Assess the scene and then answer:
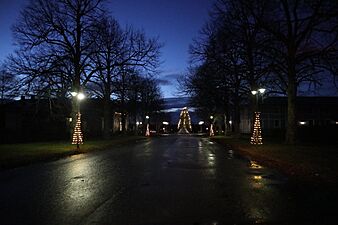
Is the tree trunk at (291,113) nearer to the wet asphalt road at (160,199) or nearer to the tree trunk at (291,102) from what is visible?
the tree trunk at (291,102)

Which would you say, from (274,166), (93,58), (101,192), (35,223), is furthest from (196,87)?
(35,223)

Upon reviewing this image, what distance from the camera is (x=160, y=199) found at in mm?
9898

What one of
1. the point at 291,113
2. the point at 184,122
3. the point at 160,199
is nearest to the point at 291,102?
the point at 291,113

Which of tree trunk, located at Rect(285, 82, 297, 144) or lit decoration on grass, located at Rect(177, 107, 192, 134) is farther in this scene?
lit decoration on grass, located at Rect(177, 107, 192, 134)

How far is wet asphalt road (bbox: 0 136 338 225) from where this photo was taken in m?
7.91

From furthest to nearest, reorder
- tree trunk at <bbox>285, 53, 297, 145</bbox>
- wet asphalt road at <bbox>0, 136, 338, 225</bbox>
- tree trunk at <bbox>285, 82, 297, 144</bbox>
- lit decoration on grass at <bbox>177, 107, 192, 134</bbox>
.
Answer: lit decoration on grass at <bbox>177, 107, 192, 134</bbox>, tree trunk at <bbox>285, 82, 297, 144</bbox>, tree trunk at <bbox>285, 53, 297, 145</bbox>, wet asphalt road at <bbox>0, 136, 338, 225</bbox>

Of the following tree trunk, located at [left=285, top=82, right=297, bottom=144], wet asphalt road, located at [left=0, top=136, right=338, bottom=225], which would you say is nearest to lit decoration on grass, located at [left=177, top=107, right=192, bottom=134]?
tree trunk, located at [left=285, top=82, right=297, bottom=144]

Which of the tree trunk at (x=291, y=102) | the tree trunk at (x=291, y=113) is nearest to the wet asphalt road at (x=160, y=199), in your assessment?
the tree trunk at (x=291, y=102)

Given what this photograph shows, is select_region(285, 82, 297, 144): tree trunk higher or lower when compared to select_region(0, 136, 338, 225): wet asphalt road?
higher

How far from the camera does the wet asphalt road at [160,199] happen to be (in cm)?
791

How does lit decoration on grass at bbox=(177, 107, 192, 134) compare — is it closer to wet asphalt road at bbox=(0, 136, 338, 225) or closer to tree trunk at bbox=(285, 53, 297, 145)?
tree trunk at bbox=(285, 53, 297, 145)

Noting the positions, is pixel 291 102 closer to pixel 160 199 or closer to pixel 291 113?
pixel 291 113

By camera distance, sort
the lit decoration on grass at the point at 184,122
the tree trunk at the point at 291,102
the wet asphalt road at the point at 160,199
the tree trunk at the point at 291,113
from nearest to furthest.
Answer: the wet asphalt road at the point at 160,199 → the tree trunk at the point at 291,102 → the tree trunk at the point at 291,113 → the lit decoration on grass at the point at 184,122

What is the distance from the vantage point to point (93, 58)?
1613 inches
